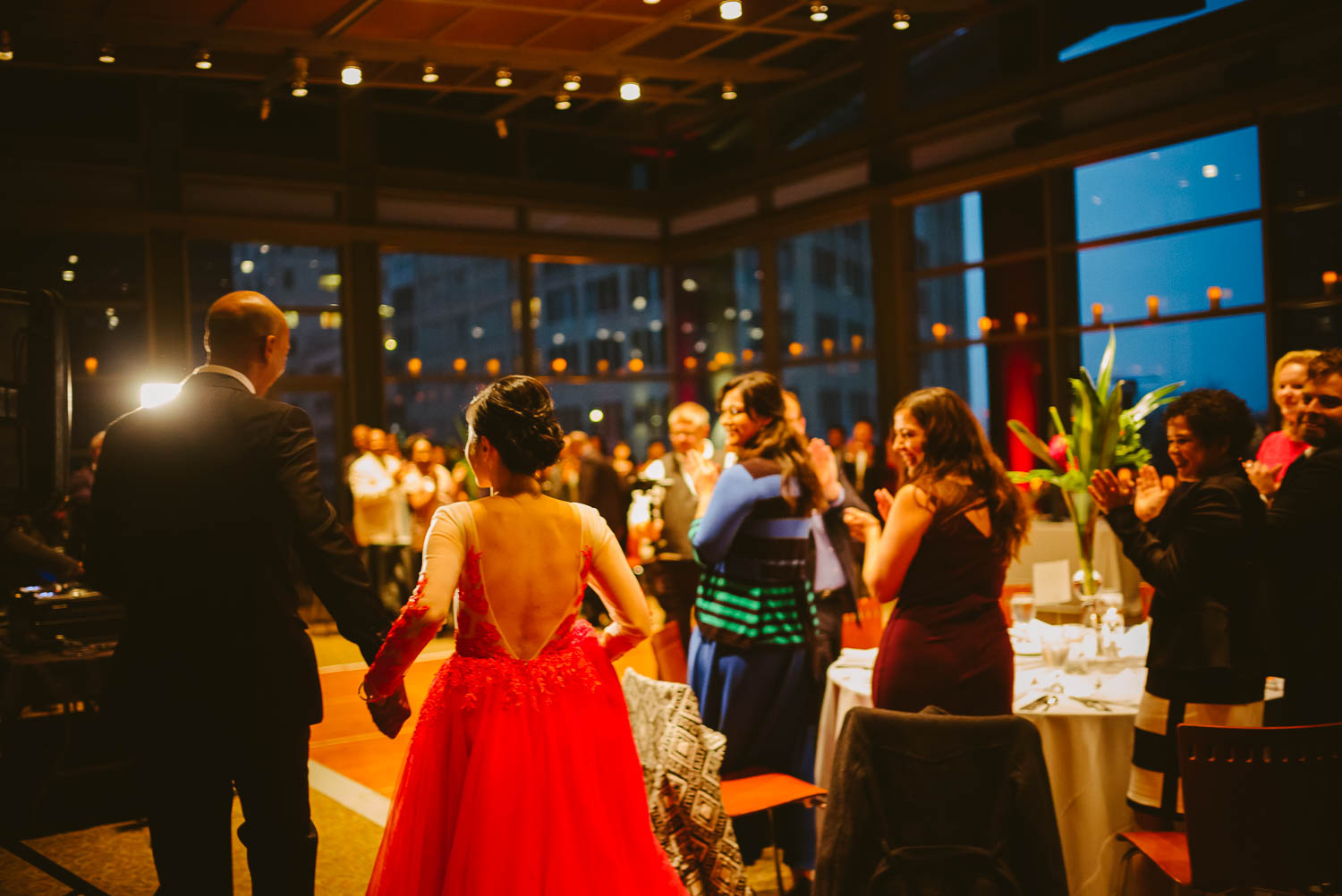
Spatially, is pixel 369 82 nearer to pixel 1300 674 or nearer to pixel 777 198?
pixel 777 198

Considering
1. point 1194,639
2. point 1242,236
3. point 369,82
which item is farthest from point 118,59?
point 1242,236

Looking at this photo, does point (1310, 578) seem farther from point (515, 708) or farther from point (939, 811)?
point (515, 708)

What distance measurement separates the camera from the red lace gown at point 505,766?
2117mm

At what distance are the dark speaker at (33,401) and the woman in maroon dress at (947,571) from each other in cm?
236

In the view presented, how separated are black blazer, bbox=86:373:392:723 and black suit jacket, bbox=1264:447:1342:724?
223cm

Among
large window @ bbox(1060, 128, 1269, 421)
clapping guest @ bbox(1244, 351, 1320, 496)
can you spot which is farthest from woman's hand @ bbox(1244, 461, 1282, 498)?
large window @ bbox(1060, 128, 1269, 421)

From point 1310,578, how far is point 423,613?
85.5 inches

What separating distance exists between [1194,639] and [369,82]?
24.0ft

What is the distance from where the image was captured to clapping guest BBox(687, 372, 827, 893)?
3.33 metres

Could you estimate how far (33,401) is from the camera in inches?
125

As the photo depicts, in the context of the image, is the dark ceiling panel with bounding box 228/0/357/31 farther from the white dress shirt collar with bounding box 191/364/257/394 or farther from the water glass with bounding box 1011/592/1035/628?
the water glass with bounding box 1011/592/1035/628

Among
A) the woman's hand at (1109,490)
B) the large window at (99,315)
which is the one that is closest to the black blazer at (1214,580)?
the woman's hand at (1109,490)

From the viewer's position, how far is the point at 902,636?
9.12 feet

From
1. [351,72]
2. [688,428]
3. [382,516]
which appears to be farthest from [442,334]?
[688,428]
